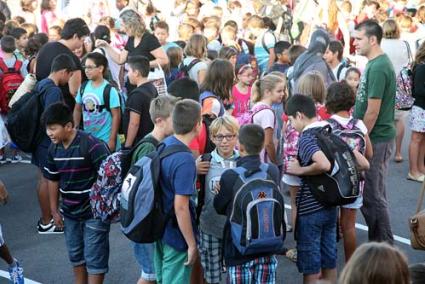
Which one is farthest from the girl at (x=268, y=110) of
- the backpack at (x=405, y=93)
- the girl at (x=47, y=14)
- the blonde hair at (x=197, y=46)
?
the girl at (x=47, y=14)

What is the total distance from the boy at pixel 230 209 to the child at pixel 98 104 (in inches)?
111

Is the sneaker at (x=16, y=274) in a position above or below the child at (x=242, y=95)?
below

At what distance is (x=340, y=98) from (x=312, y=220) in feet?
3.60

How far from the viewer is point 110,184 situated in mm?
4730

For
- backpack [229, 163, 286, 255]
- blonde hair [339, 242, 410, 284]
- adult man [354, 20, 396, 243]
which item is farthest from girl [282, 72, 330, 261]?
blonde hair [339, 242, 410, 284]

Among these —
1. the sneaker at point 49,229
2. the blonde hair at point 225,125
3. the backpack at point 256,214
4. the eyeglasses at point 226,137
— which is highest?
the blonde hair at point 225,125

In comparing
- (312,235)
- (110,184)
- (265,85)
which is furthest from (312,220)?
(265,85)

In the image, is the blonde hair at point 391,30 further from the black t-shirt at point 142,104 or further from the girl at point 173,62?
the black t-shirt at point 142,104

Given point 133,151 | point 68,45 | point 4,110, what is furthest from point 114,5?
point 133,151

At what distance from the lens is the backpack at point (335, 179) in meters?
4.95

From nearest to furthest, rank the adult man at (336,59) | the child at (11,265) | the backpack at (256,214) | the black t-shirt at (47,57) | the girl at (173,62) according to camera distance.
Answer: the backpack at (256,214), the child at (11,265), the black t-shirt at (47,57), the adult man at (336,59), the girl at (173,62)

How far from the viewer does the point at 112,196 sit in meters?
4.74

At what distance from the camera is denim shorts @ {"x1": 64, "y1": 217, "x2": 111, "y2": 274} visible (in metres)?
4.99

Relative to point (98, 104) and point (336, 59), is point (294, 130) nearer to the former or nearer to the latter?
point (98, 104)
